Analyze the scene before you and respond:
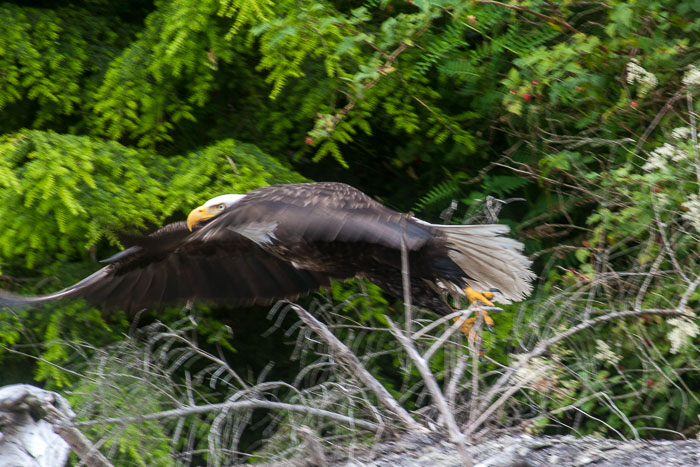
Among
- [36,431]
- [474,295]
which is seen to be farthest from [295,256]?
[36,431]

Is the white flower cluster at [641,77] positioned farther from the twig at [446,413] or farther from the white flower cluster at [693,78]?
the twig at [446,413]

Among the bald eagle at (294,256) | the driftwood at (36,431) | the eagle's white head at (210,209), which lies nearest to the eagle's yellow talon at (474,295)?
the bald eagle at (294,256)

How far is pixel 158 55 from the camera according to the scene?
3955mm

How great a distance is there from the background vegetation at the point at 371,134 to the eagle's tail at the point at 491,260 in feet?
0.41

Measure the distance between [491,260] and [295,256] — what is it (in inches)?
32.7

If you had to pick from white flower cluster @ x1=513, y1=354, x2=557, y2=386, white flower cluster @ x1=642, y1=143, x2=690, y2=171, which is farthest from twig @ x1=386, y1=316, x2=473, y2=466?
white flower cluster @ x1=642, y1=143, x2=690, y2=171

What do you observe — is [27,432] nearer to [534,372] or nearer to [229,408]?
[229,408]

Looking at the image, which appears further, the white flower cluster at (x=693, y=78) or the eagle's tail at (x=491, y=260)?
the eagle's tail at (x=491, y=260)

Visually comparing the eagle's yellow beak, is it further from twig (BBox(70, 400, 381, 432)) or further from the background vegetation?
twig (BBox(70, 400, 381, 432))

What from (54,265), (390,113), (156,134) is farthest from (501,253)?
(54,265)

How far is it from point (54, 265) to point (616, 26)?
2640mm

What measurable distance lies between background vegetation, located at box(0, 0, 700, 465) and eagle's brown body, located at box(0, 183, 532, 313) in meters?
0.14

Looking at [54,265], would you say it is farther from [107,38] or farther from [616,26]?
[616,26]

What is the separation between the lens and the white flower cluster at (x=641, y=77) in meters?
3.39
